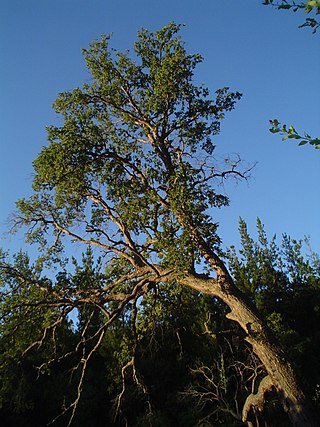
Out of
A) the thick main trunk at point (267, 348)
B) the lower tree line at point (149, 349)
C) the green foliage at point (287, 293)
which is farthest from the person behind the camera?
the green foliage at point (287, 293)

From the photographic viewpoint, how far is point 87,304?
33.1 ft

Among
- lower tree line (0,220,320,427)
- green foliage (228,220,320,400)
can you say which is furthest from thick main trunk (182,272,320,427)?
green foliage (228,220,320,400)

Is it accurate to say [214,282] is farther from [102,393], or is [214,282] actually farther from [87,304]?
[102,393]

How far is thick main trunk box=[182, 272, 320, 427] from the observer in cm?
752

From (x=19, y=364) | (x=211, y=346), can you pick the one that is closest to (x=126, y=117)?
(x=19, y=364)

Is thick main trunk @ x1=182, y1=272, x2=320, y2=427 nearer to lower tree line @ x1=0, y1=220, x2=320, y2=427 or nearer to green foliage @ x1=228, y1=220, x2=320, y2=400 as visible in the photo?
lower tree line @ x1=0, y1=220, x2=320, y2=427

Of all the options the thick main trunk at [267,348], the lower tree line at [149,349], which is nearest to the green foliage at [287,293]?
the lower tree line at [149,349]

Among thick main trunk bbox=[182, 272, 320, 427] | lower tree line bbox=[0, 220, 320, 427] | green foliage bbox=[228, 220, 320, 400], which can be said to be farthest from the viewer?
green foliage bbox=[228, 220, 320, 400]

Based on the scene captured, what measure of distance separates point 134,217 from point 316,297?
17545 mm

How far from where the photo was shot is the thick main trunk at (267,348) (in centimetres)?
752

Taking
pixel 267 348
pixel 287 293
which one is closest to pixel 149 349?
pixel 267 348

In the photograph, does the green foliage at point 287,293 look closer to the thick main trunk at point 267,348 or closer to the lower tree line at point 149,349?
the lower tree line at point 149,349

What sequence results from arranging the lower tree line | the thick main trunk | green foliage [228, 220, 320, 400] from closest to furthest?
1. the thick main trunk
2. the lower tree line
3. green foliage [228, 220, 320, 400]

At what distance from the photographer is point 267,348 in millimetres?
8195
